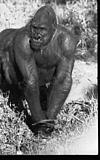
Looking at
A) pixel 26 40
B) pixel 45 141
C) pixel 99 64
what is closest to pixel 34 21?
pixel 26 40

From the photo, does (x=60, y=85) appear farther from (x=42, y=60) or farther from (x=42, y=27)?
(x=42, y=27)

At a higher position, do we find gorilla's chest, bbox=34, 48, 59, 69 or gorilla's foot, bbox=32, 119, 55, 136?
gorilla's chest, bbox=34, 48, 59, 69

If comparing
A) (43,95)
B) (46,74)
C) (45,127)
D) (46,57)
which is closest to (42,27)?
(46,57)

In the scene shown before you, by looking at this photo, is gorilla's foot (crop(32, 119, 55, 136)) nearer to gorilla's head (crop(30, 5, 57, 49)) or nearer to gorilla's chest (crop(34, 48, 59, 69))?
Answer: gorilla's chest (crop(34, 48, 59, 69))

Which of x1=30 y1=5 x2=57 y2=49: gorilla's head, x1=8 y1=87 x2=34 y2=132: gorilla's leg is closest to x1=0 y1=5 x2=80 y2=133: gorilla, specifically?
x1=30 y1=5 x2=57 y2=49: gorilla's head

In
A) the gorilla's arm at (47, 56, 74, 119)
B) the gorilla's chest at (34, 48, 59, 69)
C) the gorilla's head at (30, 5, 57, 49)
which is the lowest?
the gorilla's arm at (47, 56, 74, 119)

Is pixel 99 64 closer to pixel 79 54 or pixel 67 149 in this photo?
pixel 79 54

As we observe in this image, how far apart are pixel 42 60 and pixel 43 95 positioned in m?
0.63

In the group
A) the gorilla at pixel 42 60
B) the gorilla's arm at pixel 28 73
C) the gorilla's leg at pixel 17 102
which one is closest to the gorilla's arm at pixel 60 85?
the gorilla at pixel 42 60

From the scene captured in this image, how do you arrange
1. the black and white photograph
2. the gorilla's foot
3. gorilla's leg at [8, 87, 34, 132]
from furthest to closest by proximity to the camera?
gorilla's leg at [8, 87, 34, 132]
the gorilla's foot
the black and white photograph

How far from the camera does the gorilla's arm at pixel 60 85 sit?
4.72 meters

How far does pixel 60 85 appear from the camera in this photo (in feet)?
15.6

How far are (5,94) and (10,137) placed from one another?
0.47 meters

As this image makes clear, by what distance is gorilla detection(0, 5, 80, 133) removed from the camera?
4.57 meters
